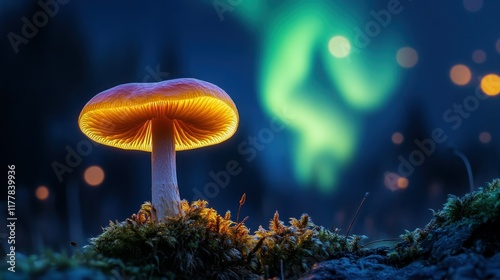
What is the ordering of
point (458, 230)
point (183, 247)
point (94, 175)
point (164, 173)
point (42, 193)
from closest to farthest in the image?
point (458, 230), point (183, 247), point (164, 173), point (42, 193), point (94, 175)

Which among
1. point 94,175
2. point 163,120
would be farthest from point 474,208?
point 94,175

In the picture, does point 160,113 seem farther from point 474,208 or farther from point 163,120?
point 474,208

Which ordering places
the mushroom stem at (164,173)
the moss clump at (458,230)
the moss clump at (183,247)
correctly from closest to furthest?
the moss clump at (458,230) < the moss clump at (183,247) < the mushroom stem at (164,173)

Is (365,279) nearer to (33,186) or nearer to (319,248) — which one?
(319,248)

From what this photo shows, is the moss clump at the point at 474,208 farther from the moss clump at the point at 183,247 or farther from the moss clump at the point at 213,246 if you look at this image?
the moss clump at the point at 183,247

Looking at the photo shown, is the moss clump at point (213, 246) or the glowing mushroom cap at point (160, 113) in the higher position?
the glowing mushroom cap at point (160, 113)

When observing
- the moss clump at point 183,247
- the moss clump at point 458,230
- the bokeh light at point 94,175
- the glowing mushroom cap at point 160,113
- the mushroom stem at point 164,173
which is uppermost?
the bokeh light at point 94,175

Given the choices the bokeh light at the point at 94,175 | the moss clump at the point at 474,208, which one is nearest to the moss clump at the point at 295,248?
the moss clump at the point at 474,208
